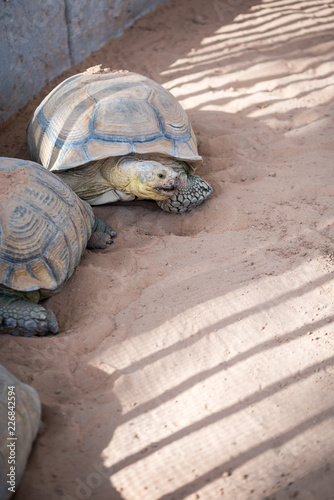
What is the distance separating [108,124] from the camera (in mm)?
3451

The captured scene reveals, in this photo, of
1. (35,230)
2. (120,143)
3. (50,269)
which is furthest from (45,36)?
(50,269)

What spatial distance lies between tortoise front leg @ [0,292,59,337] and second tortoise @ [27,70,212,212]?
1255mm

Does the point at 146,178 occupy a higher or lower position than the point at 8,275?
lower

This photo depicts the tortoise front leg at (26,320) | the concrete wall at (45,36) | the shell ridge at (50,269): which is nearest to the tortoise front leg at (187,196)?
the shell ridge at (50,269)

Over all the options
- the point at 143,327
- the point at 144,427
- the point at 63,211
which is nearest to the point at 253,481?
the point at 144,427

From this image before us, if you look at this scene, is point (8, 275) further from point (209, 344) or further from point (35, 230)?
point (209, 344)

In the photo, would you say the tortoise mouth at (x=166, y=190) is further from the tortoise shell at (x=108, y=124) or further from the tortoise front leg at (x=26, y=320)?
the tortoise front leg at (x=26, y=320)

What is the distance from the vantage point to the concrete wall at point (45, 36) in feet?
14.5

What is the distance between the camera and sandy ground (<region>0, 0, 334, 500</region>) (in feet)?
6.48

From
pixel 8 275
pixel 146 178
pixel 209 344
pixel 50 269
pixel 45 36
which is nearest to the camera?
pixel 209 344

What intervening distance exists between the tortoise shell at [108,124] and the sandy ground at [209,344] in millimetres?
490

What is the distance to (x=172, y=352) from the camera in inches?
96.2

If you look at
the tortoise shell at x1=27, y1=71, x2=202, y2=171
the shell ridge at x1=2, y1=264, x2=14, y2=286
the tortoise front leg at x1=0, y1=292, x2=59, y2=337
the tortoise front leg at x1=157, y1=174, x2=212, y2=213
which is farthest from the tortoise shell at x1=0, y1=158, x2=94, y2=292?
the tortoise front leg at x1=157, y1=174, x2=212, y2=213

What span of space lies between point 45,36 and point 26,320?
3556 mm
